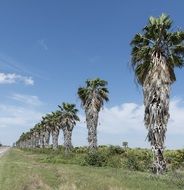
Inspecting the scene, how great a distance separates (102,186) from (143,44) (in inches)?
617

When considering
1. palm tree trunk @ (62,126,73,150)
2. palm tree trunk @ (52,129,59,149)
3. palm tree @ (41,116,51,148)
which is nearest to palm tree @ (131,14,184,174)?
palm tree trunk @ (62,126,73,150)

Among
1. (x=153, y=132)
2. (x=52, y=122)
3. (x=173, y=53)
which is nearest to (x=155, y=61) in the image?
(x=173, y=53)

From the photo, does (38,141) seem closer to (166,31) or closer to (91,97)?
(91,97)

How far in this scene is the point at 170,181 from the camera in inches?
937

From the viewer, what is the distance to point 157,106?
31.2 m

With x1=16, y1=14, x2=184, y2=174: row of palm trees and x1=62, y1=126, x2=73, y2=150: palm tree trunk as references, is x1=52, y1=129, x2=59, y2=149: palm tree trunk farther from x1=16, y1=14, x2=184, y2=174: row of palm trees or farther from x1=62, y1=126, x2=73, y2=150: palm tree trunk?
x1=16, y1=14, x2=184, y2=174: row of palm trees

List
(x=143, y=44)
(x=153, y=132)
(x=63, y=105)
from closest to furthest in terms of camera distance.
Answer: (x=153, y=132)
(x=143, y=44)
(x=63, y=105)

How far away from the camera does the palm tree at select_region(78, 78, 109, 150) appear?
5578 centimetres

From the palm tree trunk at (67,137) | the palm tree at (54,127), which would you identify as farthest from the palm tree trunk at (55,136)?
the palm tree trunk at (67,137)

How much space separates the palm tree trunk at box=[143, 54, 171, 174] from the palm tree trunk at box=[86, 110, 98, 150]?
78.1 feet

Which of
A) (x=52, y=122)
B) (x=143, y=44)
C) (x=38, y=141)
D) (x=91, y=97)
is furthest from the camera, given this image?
(x=38, y=141)

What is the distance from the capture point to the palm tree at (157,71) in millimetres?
30823

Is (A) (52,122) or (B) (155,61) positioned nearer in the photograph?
(B) (155,61)

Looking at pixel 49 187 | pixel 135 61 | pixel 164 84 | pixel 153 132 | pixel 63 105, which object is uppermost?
pixel 63 105
